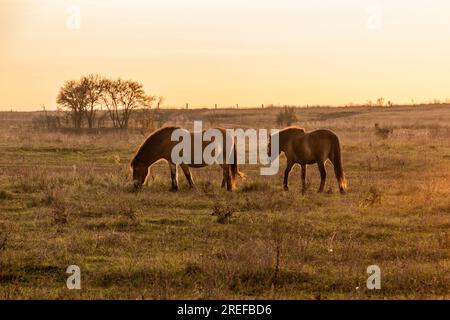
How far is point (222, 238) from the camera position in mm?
10586

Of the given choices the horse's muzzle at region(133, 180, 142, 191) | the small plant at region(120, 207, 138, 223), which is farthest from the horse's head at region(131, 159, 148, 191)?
the small plant at region(120, 207, 138, 223)

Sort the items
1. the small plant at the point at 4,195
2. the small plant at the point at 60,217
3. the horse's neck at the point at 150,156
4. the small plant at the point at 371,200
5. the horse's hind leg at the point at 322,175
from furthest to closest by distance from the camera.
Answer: the horse's neck at the point at 150,156
the horse's hind leg at the point at 322,175
the small plant at the point at 4,195
the small plant at the point at 371,200
the small plant at the point at 60,217

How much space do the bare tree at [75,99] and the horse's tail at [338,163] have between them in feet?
119

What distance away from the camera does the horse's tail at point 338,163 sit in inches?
650

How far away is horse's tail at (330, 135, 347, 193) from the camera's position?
16.5 meters

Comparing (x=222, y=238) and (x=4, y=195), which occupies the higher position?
(x=4, y=195)

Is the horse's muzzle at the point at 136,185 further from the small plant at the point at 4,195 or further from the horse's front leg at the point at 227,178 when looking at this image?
the small plant at the point at 4,195

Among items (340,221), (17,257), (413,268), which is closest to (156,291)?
(17,257)

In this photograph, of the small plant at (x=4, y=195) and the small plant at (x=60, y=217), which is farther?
the small plant at (x=4, y=195)

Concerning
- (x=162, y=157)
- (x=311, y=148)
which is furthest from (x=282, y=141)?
(x=162, y=157)

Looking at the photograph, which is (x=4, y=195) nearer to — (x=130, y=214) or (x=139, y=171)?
(x=139, y=171)

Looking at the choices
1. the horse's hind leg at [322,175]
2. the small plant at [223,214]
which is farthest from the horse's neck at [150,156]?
the small plant at [223,214]

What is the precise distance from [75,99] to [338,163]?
3882 centimetres

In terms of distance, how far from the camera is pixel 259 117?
265 ft
